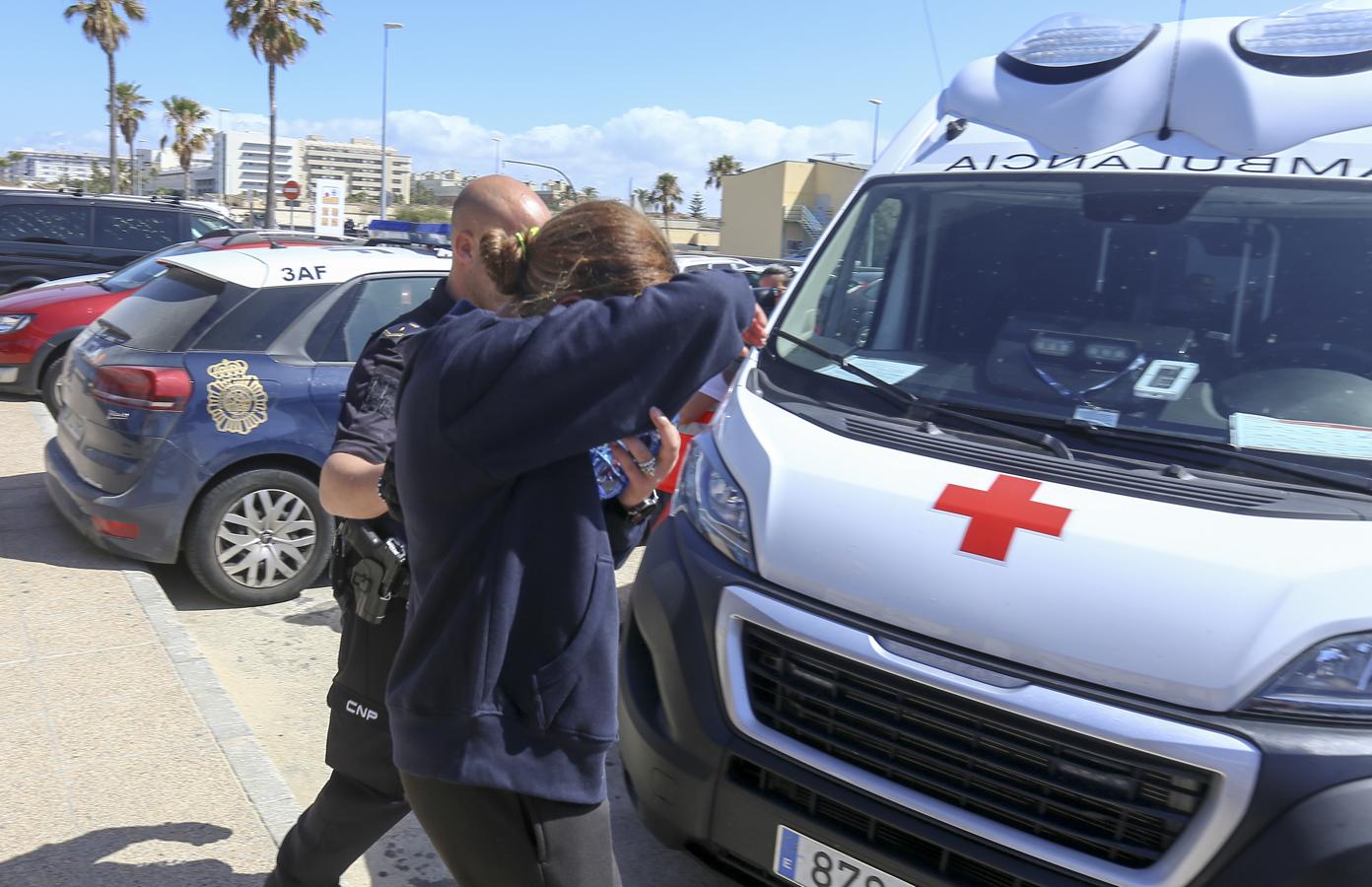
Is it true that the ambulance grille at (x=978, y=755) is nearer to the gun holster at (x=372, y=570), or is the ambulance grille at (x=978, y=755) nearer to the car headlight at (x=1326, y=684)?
the car headlight at (x=1326, y=684)

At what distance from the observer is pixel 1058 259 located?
3.15 m

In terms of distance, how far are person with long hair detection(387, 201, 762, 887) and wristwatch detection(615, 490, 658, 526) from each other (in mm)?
99

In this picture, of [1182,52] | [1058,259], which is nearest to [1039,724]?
[1058,259]

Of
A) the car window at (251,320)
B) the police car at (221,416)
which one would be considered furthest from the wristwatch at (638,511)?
the car window at (251,320)

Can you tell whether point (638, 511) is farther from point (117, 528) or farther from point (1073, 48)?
point (117, 528)

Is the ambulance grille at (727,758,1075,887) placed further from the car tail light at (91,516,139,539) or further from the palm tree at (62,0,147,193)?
the palm tree at (62,0,147,193)

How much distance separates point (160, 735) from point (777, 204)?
154 feet

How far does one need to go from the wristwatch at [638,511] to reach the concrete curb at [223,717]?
1.83 meters

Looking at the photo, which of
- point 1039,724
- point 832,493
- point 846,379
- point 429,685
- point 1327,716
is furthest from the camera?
point 846,379

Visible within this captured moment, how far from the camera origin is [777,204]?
161ft

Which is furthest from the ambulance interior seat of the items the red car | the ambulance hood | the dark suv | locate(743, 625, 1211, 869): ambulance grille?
the dark suv

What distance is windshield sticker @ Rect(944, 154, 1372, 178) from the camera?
9.45 ft

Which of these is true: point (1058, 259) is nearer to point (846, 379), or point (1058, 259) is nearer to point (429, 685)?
point (846, 379)

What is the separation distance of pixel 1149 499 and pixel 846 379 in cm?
95
